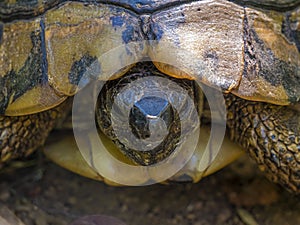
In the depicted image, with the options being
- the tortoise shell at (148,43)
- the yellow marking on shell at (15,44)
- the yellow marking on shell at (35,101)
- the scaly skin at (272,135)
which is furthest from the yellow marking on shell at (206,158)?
the yellow marking on shell at (15,44)

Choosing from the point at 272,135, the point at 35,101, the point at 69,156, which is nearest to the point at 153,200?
the point at 69,156

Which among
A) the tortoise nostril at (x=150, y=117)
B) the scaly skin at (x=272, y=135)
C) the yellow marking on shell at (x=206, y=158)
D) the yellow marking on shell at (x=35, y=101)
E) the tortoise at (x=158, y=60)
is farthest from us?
the yellow marking on shell at (x=206, y=158)

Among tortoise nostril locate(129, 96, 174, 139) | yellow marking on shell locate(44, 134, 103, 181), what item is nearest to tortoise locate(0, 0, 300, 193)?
tortoise nostril locate(129, 96, 174, 139)

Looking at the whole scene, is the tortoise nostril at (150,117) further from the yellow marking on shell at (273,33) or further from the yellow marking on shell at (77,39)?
the yellow marking on shell at (273,33)

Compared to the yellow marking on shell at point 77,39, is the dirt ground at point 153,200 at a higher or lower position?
lower

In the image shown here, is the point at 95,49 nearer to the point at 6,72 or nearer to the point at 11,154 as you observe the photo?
the point at 6,72

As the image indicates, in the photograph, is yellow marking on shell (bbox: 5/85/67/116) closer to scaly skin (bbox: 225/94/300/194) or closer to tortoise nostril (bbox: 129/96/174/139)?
tortoise nostril (bbox: 129/96/174/139)
